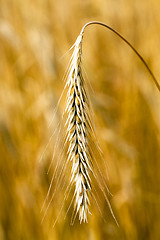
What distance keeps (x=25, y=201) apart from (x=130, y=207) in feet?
1.16

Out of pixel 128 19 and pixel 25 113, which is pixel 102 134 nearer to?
pixel 25 113

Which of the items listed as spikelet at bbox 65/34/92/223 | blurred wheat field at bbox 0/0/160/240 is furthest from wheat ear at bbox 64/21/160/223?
blurred wheat field at bbox 0/0/160/240

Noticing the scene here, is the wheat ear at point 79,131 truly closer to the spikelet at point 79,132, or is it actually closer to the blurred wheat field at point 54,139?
the spikelet at point 79,132

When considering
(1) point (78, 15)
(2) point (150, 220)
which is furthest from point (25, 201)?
(1) point (78, 15)

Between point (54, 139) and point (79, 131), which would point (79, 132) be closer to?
point (79, 131)

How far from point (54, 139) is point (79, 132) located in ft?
1.27

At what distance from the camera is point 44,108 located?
1060 mm

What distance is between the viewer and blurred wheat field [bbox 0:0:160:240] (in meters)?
1.01

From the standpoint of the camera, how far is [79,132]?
1.97 feet

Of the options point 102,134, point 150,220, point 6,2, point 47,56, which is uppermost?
point 6,2

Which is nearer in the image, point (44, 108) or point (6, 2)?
point (44, 108)

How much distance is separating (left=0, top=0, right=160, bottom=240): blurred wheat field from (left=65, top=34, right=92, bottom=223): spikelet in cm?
31

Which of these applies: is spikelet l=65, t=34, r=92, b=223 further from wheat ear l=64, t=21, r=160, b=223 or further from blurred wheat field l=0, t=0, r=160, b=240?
blurred wheat field l=0, t=0, r=160, b=240

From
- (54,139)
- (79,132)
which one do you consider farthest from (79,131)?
(54,139)
